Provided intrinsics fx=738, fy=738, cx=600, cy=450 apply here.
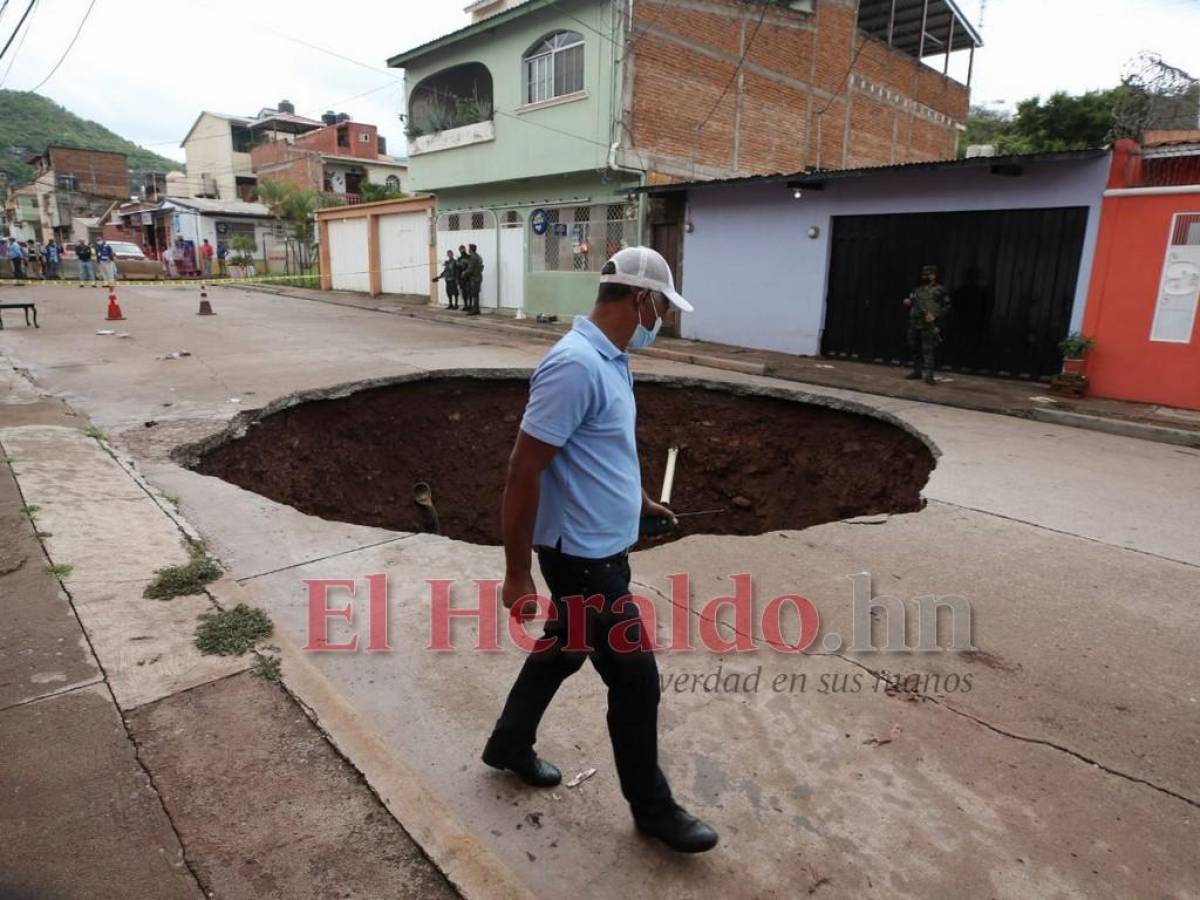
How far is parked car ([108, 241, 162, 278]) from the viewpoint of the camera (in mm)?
32625

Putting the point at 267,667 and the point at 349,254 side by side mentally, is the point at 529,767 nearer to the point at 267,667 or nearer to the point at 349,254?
the point at 267,667

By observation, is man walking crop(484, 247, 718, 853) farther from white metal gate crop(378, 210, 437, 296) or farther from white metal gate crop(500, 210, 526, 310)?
white metal gate crop(378, 210, 437, 296)

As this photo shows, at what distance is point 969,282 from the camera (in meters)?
10.9

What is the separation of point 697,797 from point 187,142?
64.2 metres

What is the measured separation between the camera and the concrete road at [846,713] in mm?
2133

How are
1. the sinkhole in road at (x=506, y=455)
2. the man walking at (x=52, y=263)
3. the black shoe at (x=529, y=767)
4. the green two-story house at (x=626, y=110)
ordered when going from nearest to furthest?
the black shoe at (x=529, y=767), the sinkhole in road at (x=506, y=455), the green two-story house at (x=626, y=110), the man walking at (x=52, y=263)

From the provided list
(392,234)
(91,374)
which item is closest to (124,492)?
(91,374)

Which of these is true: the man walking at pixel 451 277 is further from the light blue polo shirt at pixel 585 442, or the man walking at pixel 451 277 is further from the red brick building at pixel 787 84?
the light blue polo shirt at pixel 585 442

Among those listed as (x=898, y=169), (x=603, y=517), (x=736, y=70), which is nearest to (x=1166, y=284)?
(x=898, y=169)

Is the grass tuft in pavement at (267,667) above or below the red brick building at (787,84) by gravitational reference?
below

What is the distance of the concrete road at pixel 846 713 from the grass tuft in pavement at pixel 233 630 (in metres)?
0.16

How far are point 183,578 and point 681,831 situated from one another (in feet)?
8.98

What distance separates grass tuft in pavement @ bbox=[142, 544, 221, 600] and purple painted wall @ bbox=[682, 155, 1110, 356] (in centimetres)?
1053

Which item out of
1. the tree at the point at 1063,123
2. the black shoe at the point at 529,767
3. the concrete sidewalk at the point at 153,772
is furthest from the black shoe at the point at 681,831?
the tree at the point at 1063,123
